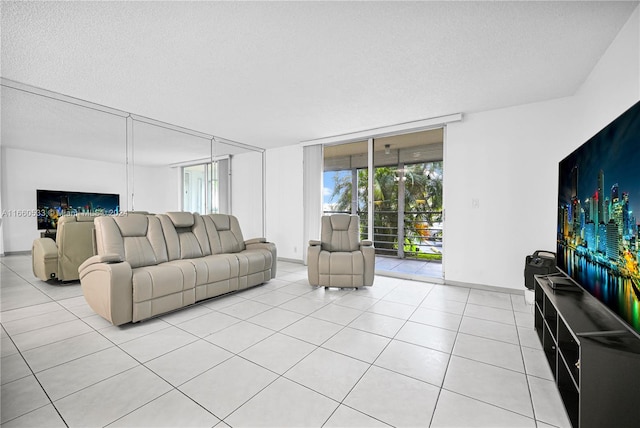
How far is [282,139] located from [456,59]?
3517 mm

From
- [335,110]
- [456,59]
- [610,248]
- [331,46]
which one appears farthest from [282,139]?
[610,248]

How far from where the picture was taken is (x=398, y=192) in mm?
5547

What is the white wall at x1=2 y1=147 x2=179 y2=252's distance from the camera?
133 inches

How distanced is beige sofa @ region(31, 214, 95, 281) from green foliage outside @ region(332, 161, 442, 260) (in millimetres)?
4174

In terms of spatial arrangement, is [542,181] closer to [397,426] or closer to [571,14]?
[571,14]

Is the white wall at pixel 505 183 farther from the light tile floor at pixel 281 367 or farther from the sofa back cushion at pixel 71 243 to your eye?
the sofa back cushion at pixel 71 243

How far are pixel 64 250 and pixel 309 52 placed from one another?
4.34 m

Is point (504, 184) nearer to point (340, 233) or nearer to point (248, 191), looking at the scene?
point (340, 233)

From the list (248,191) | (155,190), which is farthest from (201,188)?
(155,190)

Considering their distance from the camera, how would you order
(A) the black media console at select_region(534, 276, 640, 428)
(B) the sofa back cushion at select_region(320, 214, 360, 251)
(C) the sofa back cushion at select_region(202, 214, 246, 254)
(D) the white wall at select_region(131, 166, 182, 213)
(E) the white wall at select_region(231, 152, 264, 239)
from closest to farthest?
(A) the black media console at select_region(534, 276, 640, 428), (C) the sofa back cushion at select_region(202, 214, 246, 254), (B) the sofa back cushion at select_region(320, 214, 360, 251), (D) the white wall at select_region(131, 166, 182, 213), (E) the white wall at select_region(231, 152, 264, 239)

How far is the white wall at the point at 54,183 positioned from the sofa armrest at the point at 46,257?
217mm

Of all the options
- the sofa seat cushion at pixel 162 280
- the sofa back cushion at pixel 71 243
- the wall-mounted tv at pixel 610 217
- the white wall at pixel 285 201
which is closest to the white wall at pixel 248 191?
the white wall at pixel 285 201

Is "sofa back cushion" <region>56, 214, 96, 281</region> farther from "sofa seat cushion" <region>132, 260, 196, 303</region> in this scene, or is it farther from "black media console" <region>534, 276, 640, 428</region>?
"black media console" <region>534, 276, 640, 428</region>

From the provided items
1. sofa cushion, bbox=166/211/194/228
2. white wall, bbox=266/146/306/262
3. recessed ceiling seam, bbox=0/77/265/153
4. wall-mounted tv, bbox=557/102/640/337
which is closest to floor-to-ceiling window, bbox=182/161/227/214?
recessed ceiling seam, bbox=0/77/265/153
